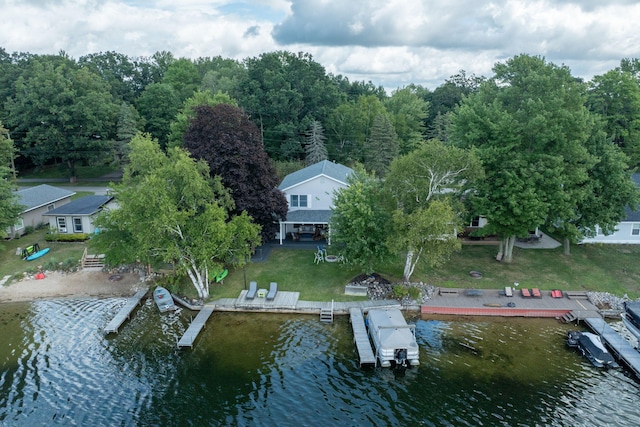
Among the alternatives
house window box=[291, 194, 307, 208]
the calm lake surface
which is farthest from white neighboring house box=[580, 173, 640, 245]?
house window box=[291, 194, 307, 208]

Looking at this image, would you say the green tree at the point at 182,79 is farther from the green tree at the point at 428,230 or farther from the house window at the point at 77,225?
the green tree at the point at 428,230

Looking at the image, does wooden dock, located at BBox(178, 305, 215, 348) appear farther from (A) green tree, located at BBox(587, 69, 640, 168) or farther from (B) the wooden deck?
(A) green tree, located at BBox(587, 69, 640, 168)

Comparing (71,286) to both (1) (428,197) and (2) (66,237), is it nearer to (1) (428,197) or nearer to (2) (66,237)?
(2) (66,237)

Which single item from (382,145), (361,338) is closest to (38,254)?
(361,338)

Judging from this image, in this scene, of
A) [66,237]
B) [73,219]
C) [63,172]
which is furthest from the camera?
[63,172]

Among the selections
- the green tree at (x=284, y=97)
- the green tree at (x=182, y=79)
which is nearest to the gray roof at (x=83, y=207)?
the green tree at (x=284, y=97)
